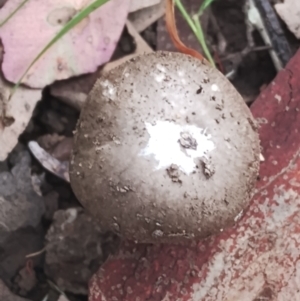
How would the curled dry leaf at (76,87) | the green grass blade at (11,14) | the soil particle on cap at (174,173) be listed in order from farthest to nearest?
the curled dry leaf at (76,87), the green grass blade at (11,14), the soil particle on cap at (174,173)

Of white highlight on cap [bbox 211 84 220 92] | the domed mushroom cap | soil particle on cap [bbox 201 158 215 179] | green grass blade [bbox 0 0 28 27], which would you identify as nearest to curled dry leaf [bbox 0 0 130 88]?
green grass blade [bbox 0 0 28 27]

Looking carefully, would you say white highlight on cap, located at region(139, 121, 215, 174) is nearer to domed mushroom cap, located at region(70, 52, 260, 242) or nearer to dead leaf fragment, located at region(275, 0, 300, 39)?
domed mushroom cap, located at region(70, 52, 260, 242)

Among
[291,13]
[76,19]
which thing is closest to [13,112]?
[76,19]

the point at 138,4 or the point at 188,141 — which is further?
the point at 138,4

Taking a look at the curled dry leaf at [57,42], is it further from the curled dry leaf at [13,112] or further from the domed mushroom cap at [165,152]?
the domed mushroom cap at [165,152]

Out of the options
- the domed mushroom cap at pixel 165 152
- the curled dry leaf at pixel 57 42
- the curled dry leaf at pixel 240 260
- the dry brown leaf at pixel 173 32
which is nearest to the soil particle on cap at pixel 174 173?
the domed mushroom cap at pixel 165 152

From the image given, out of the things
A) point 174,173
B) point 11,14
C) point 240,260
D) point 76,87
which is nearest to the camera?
point 174,173

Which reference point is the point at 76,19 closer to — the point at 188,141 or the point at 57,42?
the point at 57,42
